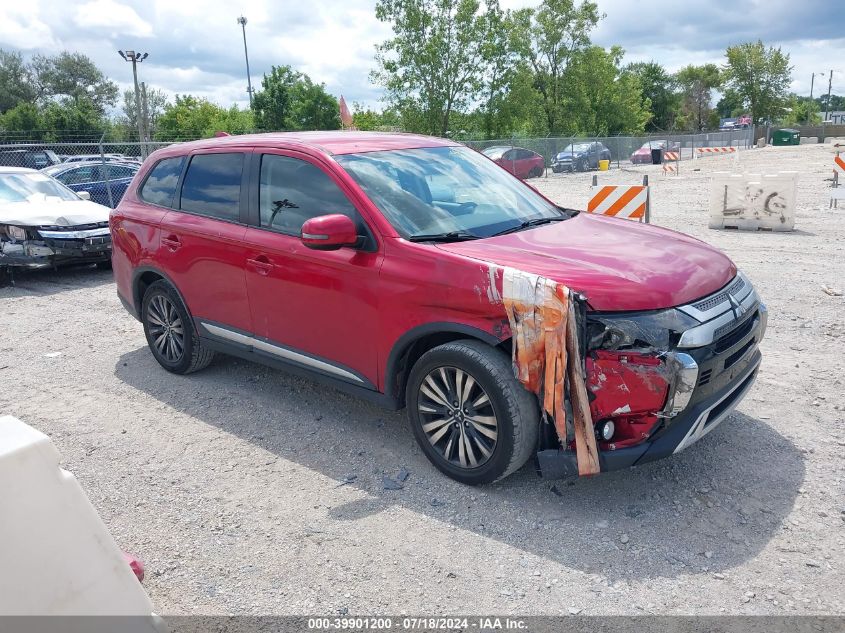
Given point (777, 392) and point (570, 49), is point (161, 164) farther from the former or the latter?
point (570, 49)

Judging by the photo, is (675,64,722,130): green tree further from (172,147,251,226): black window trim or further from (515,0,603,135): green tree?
(172,147,251,226): black window trim

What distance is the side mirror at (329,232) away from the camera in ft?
12.6

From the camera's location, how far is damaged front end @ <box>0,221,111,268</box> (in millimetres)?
9336

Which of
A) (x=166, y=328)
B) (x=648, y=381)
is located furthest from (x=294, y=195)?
(x=648, y=381)

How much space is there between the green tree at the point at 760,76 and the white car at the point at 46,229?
7248 centimetres

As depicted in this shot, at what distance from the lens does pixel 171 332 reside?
5.63m

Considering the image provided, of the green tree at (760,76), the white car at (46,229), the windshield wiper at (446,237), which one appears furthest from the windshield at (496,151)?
the green tree at (760,76)

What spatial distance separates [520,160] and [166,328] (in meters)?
24.2

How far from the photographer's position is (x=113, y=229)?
19.5 ft

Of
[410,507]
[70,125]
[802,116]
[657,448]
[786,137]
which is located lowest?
[410,507]

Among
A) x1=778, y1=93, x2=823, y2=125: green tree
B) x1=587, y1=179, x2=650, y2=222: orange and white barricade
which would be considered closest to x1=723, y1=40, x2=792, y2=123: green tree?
x1=778, y1=93, x2=823, y2=125: green tree

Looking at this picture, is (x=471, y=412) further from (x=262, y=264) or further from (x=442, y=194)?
(x=262, y=264)

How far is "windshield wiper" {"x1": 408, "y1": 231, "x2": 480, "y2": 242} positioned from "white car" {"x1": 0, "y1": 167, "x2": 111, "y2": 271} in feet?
21.2

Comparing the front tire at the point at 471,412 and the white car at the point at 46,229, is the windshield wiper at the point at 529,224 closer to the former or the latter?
the front tire at the point at 471,412
